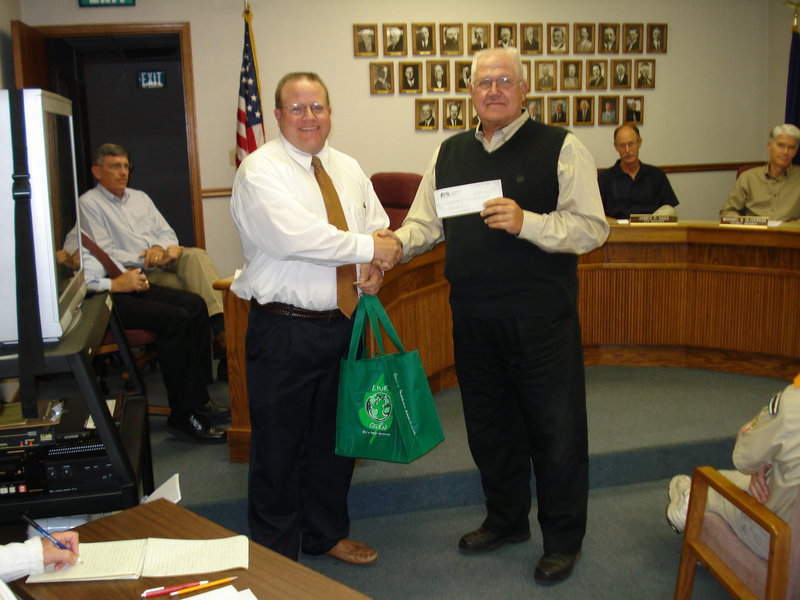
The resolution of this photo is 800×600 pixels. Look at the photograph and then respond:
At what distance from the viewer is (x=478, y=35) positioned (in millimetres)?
5922

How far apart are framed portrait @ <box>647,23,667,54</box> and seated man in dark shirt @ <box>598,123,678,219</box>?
162 centimetres

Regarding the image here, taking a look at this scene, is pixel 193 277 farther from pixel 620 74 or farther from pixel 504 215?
pixel 620 74

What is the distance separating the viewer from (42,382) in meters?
4.06

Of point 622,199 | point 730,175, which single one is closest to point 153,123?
point 622,199

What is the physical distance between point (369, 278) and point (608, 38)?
15.7 feet

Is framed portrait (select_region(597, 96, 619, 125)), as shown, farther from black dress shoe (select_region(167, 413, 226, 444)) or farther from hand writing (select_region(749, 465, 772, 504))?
hand writing (select_region(749, 465, 772, 504))

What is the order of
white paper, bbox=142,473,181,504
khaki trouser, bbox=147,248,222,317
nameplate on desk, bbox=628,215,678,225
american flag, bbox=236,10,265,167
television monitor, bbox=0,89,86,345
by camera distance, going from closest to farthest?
television monitor, bbox=0,89,86,345, white paper, bbox=142,473,181,504, khaki trouser, bbox=147,248,222,317, nameplate on desk, bbox=628,215,678,225, american flag, bbox=236,10,265,167

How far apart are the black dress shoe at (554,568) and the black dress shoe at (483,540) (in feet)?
0.73

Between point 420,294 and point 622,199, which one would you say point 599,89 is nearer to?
point 622,199

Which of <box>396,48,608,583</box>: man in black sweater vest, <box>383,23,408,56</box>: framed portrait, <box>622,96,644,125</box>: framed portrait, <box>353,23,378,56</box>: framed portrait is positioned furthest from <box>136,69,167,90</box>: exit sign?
<box>396,48,608,583</box>: man in black sweater vest

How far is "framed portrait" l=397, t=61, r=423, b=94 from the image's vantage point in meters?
5.87

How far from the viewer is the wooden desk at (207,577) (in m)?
1.22

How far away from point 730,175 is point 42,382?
5755mm

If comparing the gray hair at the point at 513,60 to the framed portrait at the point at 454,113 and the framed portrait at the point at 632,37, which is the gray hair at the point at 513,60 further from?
the framed portrait at the point at 632,37
